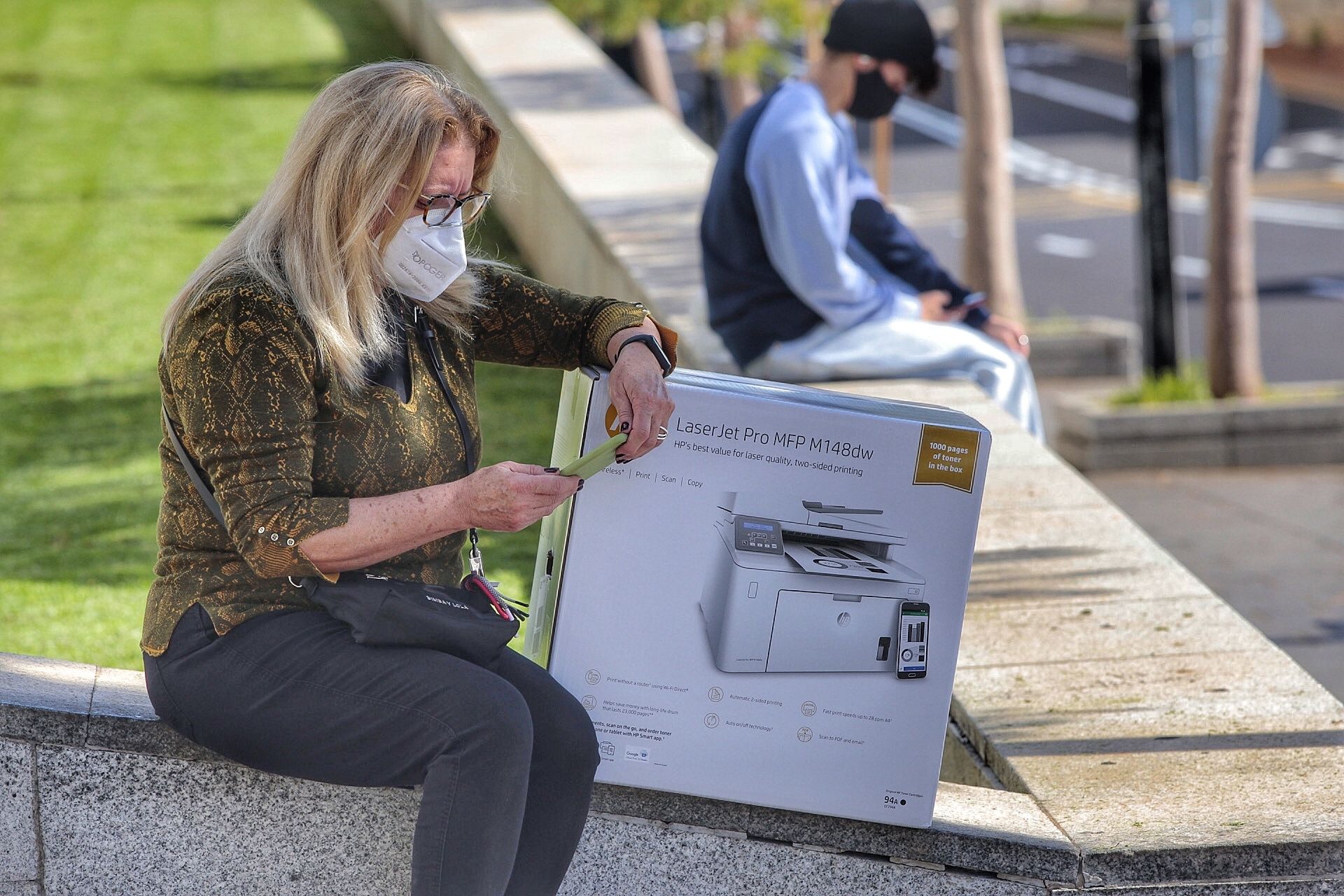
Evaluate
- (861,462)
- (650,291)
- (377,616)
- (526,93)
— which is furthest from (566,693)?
(526,93)

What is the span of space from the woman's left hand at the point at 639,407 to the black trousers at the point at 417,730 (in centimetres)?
45

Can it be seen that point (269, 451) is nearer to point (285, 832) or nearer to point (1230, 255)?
point (285, 832)

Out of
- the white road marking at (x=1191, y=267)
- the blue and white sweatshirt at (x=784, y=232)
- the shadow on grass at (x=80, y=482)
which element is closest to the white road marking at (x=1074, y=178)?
the white road marking at (x=1191, y=267)

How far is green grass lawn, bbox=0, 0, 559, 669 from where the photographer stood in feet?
16.9

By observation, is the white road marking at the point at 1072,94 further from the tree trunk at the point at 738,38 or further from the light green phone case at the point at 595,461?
the light green phone case at the point at 595,461

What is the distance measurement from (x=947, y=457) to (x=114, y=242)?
341 inches

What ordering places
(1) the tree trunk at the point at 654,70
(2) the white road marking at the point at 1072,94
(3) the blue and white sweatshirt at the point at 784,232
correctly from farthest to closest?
(2) the white road marking at the point at 1072,94 → (1) the tree trunk at the point at 654,70 → (3) the blue and white sweatshirt at the point at 784,232

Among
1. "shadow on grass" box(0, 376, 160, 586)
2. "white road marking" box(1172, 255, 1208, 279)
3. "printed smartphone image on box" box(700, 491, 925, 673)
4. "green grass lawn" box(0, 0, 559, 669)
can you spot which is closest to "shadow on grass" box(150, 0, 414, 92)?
"green grass lawn" box(0, 0, 559, 669)

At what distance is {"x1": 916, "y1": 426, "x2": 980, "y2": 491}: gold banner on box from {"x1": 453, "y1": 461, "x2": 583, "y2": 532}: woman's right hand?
2.06 ft

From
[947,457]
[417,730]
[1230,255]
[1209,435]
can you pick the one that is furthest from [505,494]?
[1230,255]

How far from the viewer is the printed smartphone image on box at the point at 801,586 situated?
2.66 metres

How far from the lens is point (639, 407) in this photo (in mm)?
2609

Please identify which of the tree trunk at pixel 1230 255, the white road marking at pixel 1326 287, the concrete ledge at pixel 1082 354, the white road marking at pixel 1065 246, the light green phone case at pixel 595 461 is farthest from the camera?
the white road marking at pixel 1065 246

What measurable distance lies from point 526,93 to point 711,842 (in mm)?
8085
